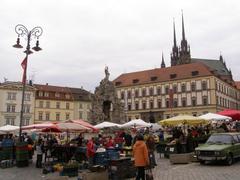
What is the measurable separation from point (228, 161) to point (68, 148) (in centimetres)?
875

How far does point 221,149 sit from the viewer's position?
16.0m

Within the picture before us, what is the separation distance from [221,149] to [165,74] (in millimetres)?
69584

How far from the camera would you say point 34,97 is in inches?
3049

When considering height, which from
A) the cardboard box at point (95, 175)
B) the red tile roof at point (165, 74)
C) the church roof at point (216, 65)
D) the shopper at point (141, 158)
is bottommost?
the cardboard box at point (95, 175)

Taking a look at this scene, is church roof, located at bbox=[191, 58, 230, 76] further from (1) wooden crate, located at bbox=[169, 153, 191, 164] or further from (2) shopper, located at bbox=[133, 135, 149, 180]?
(2) shopper, located at bbox=[133, 135, 149, 180]

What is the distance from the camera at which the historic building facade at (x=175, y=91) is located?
76.6 meters

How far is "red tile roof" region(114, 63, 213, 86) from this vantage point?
78875 millimetres

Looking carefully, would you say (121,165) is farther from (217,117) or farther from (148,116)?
(148,116)

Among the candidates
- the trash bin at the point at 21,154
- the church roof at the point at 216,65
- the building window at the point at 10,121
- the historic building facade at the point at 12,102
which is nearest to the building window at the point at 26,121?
the historic building facade at the point at 12,102

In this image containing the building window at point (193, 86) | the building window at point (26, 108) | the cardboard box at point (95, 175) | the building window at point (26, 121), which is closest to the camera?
the cardboard box at point (95, 175)

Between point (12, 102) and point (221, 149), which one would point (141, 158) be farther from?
point (12, 102)

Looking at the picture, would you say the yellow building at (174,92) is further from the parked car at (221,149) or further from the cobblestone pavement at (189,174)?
the cobblestone pavement at (189,174)

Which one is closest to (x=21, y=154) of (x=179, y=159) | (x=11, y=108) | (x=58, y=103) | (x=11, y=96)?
(x=179, y=159)

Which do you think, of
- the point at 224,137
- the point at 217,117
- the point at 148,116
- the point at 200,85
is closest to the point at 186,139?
the point at 224,137
